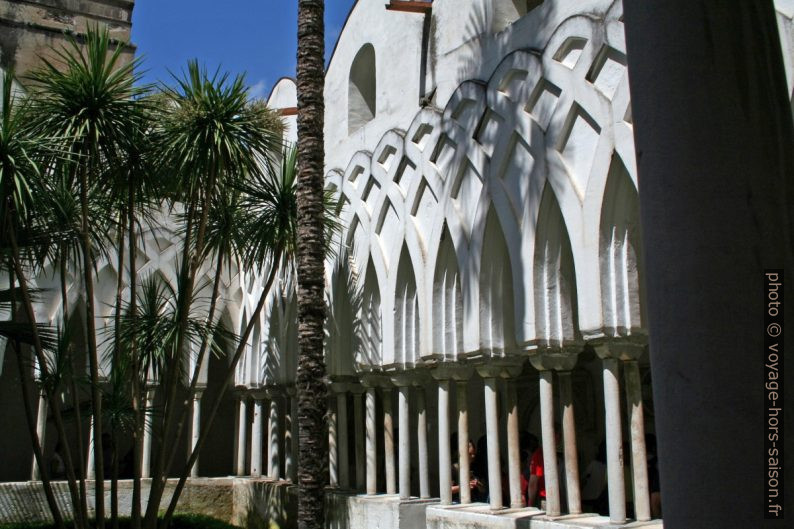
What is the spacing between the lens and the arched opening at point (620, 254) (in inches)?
301

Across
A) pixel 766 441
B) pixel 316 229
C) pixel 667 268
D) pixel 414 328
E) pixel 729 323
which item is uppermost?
pixel 316 229

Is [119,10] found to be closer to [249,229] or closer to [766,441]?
[249,229]

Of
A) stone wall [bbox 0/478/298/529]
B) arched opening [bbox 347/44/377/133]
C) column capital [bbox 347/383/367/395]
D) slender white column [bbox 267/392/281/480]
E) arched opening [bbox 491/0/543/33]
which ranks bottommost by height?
stone wall [bbox 0/478/298/529]

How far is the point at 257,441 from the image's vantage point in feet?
51.3

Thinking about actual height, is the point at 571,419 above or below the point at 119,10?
below

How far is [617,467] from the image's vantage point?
771 centimetres

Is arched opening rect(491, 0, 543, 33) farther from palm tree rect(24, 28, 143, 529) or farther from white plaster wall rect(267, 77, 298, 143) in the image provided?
white plaster wall rect(267, 77, 298, 143)

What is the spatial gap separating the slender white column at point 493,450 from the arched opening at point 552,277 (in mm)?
1423

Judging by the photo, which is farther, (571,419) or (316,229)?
(316,229)

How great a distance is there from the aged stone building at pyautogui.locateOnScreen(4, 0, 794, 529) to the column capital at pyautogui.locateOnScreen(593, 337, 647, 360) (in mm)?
17

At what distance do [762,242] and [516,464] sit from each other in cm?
793

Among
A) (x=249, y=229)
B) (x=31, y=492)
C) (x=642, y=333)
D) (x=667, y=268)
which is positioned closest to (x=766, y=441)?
(x=667, y=268)

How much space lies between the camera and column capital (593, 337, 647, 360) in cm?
777

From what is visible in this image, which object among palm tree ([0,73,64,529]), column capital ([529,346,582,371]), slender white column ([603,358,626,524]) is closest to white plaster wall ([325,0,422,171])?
column capital ([529,346,582,371])
